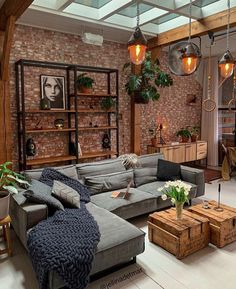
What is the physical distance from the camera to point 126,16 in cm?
477

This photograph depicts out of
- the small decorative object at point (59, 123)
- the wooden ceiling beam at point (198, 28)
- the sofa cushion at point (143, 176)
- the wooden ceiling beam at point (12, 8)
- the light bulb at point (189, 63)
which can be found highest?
the wooden ceiling beam at point (198, 28)

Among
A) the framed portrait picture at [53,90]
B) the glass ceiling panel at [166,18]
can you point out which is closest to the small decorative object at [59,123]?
the framed portrait picture at [53,90]

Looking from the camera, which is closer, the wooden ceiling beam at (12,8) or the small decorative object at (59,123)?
the wooden ceiling beam at (12,8)

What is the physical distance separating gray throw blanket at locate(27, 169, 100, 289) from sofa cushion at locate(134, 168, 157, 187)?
172 cm

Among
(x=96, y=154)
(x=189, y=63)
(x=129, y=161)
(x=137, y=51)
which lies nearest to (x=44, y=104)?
(x=96, y=154)

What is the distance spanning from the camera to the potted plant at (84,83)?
5008mm

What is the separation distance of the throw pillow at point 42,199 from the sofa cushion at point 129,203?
697mm

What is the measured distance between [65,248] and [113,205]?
1.22m

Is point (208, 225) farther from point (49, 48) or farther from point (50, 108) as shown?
point (49, 48)

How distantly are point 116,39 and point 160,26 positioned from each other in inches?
38.5

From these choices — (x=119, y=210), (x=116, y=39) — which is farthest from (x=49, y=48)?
(x=119, y=210)

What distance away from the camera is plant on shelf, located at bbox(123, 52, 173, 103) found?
542 centimetres

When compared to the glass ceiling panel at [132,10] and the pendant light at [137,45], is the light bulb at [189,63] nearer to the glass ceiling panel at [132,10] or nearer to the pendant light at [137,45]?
the pendant light at [137,45]

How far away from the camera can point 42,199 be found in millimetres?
2742
